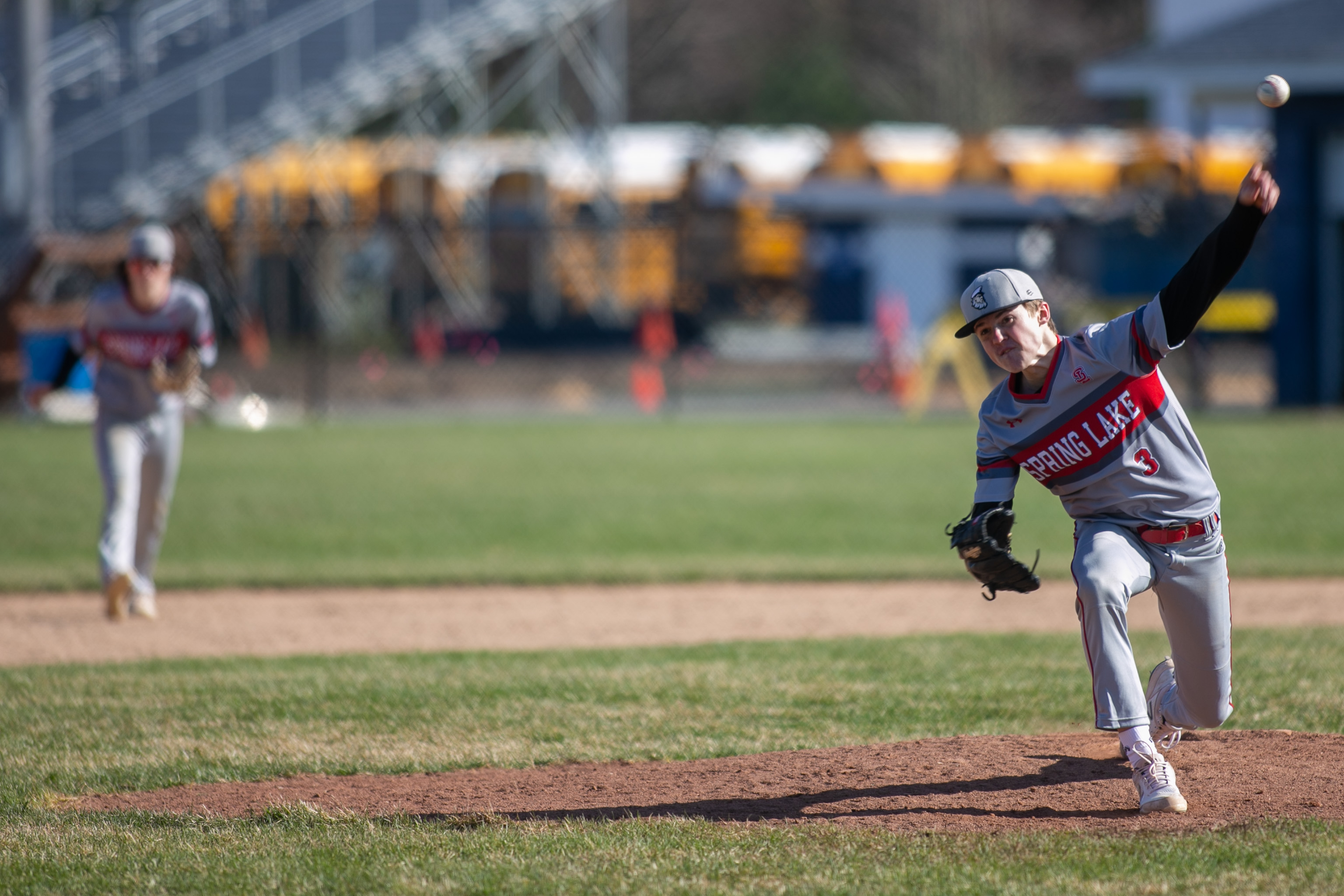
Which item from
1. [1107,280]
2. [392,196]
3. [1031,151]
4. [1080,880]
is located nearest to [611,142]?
[392,196]

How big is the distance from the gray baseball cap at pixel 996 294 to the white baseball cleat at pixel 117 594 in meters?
5.54

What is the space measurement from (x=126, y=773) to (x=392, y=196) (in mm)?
21776

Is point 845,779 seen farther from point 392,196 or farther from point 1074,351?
point 392,196

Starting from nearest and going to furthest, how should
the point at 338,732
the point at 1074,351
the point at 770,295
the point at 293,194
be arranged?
the point at 1074,351 → the point at 338,732 → the point at 293,194 → the point at 770,295

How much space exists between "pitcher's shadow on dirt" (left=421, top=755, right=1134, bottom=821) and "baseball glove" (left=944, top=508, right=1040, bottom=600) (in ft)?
2.17

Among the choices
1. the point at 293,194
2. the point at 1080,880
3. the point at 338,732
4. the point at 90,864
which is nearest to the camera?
the point at 1080,880

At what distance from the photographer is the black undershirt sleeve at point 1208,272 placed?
13.4 ft

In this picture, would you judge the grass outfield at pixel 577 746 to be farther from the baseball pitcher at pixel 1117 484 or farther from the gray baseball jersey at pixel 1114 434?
the gray baseball jersey at pixel 1114 434

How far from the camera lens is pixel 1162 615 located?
15.1 ft

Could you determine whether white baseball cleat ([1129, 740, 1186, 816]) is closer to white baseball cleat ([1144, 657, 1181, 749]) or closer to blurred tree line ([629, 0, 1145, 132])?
white baseball cleat ([1144, 657, 1181, 749])

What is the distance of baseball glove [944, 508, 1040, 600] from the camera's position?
15.0 ft

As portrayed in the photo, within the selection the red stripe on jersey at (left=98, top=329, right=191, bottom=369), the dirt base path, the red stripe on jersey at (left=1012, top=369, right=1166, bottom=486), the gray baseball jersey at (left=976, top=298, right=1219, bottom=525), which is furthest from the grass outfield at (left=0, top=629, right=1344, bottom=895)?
the red stripe on jersey at (left=98, top=329, right=191, bottom=369)

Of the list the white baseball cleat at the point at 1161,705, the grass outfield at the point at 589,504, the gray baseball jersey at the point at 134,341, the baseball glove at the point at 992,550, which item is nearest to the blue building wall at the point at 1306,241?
the grass outfield at the point at 589,504

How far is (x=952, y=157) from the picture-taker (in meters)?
27.4
